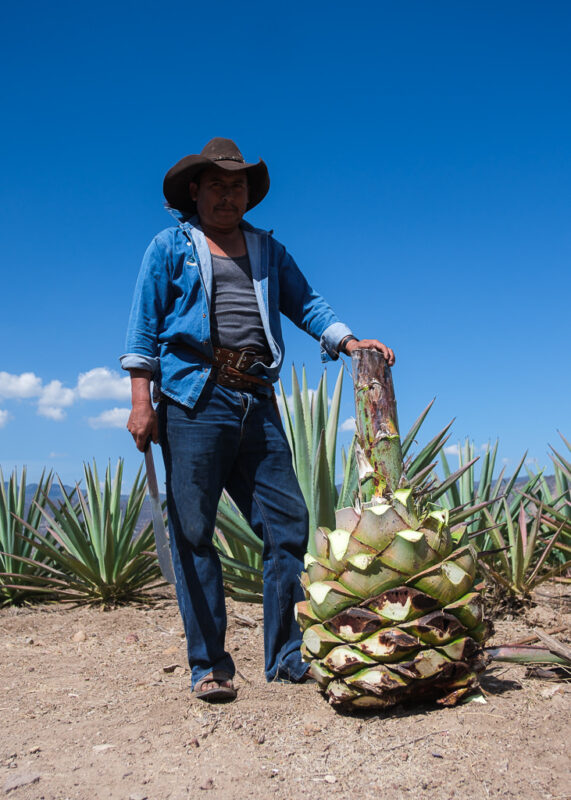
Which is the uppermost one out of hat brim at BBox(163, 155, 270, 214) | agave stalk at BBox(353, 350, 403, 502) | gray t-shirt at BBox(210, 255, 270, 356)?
hat brim at BBox(163, 155, 270, 214)

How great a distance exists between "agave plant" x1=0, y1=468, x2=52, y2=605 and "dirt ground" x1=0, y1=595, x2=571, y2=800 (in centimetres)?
240

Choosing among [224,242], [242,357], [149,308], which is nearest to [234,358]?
[242,357]

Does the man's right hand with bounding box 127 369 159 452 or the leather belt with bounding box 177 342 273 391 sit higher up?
the leather belt with bounding box 177 342 273 391

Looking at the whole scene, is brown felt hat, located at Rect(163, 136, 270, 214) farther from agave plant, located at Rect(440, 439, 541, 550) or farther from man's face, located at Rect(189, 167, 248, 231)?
agave plant, located at Rect(440, 439, 541, 550)

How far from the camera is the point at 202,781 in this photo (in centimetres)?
173

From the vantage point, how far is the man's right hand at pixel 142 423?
8.21 ft

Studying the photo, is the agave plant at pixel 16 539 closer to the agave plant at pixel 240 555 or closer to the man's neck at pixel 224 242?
the agave plant at pixel 240 555

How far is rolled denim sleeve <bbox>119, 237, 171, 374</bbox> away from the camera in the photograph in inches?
102

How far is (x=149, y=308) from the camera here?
2.64 meters

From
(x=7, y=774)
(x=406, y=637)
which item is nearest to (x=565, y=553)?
(x=406, y=637)

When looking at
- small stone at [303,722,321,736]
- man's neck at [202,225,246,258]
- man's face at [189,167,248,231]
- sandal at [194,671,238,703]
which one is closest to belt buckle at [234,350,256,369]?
man's neck at [202,225,246,258]

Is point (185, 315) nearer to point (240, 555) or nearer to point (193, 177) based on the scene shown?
point (193, 177)

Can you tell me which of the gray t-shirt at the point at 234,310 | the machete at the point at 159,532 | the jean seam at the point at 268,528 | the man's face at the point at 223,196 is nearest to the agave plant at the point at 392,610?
the jean seam at the point at 268,528

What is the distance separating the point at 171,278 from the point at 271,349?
1.53 feet
